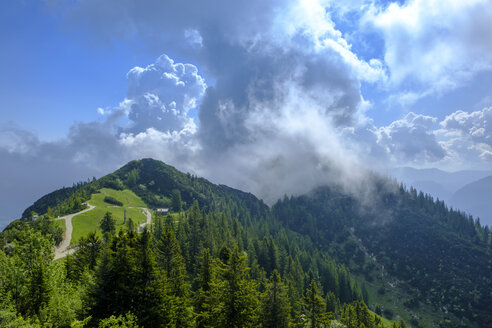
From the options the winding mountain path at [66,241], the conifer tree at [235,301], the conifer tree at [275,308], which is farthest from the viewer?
the winding mountain path at [66,241]

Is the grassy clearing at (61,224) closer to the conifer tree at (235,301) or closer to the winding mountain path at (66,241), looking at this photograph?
the winding mountain path at (66,241)

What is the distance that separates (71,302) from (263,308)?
28788 mm

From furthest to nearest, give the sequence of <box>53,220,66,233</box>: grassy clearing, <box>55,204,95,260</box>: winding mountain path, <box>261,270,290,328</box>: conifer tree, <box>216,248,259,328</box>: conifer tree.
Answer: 1. <box>53,220,66,233</box>: grassy clearing
2. <box>55,204,95,260</box>: winding mountain path
3. <box>261,270,290,328</box>: conifer tree
4. <box>216,248,259,328</box>: conifer tree

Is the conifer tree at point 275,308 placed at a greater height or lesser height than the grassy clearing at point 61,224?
lesser

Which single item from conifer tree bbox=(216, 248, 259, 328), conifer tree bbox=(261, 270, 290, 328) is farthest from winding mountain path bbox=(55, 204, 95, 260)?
conifer tree bbox=(216, 248, 259, 328)

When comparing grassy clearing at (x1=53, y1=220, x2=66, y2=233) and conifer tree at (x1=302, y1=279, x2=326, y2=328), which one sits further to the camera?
grassy clearing at (x1=53, y1=220, x2=66, y2=233)

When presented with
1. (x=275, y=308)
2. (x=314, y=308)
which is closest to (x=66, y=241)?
(x=275, y=308)

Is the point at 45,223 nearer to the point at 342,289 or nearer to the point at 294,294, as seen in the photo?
the point at 294,294

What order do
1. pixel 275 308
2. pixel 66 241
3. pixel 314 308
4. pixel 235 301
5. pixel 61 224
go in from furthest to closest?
pixel 61 224
pixel 66 241
pixel 314 308
pixel 275 308
pixel 235 301

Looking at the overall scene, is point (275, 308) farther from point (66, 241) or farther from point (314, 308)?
point (66, 241)

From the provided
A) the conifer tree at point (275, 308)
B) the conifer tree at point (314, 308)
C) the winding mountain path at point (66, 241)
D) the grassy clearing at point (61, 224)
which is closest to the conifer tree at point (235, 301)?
the conifer tree at point (275, 308)

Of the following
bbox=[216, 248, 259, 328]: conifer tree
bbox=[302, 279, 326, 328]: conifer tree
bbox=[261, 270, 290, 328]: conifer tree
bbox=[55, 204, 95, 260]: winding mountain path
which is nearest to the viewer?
bbox=[216, 248, 259, 328]: conifer tree

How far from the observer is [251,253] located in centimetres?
12462

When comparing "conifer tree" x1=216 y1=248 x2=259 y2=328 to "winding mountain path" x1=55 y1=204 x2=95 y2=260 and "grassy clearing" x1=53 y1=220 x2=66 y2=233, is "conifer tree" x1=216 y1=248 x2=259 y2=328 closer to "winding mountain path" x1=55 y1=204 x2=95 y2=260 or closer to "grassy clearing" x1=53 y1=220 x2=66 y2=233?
"winding mountain path" x1=55 y1=204 x2=95 y2=260
